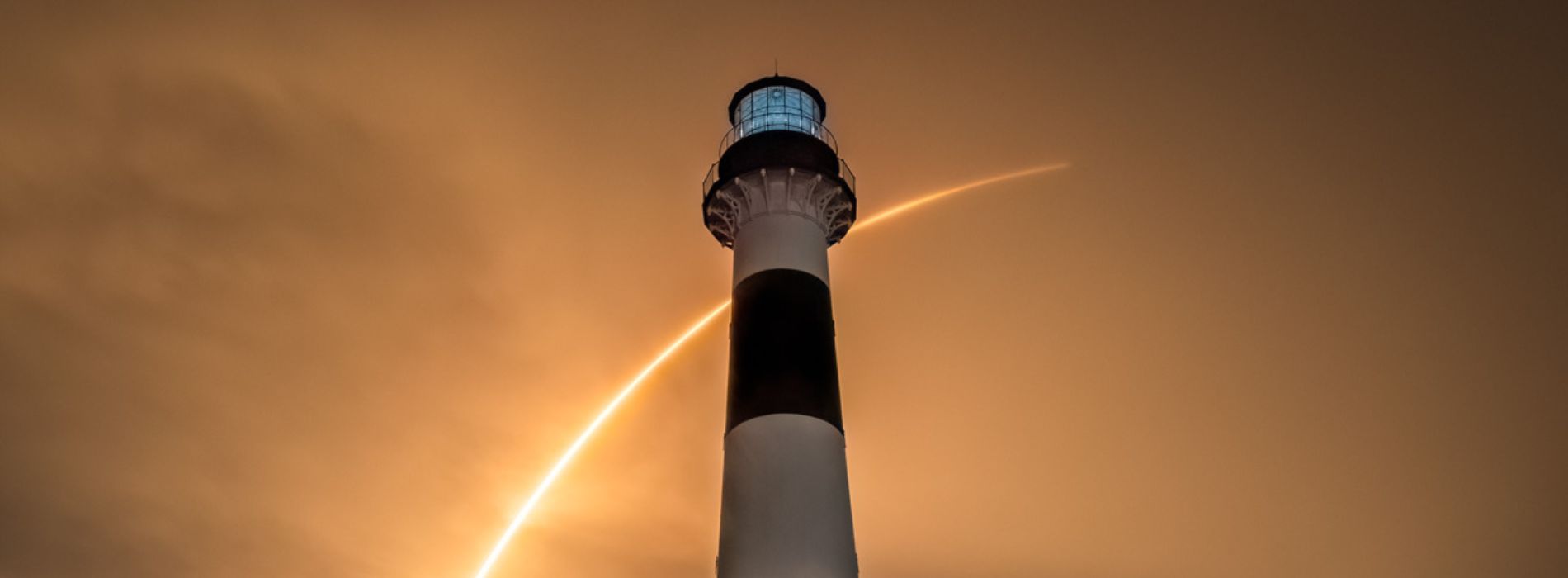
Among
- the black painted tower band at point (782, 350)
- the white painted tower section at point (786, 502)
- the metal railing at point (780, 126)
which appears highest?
the metal railing at point (780, 126)

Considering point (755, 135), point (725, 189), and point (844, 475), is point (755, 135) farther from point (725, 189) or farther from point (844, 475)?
point (844, 475)

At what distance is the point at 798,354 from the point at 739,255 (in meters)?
2.54

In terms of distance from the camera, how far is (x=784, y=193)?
55.0 feet

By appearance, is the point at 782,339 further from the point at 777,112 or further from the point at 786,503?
the point at 777,112

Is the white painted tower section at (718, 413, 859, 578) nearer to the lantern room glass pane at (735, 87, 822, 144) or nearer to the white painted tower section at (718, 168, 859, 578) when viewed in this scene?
the white painted tower section at (718, 168, 859, 578)

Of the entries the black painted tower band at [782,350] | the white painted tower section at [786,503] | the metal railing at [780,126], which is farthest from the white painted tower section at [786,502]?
the metal railing at [780,126]

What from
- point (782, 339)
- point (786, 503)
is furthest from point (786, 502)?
point (782, 339)

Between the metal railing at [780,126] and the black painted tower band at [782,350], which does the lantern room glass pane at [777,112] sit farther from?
the black painted tower band at [782,350]

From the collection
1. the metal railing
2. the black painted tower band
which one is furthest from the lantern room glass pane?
the black painted tower band

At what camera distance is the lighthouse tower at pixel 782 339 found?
44.0 ft

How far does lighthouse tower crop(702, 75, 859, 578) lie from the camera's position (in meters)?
13.4

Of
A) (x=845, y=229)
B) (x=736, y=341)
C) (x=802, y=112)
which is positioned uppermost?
(x=802, y=112)

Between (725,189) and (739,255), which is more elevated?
(725,189)

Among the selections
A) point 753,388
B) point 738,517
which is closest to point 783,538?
point 738,517
